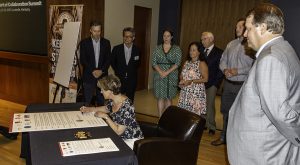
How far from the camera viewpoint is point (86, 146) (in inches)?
64.4

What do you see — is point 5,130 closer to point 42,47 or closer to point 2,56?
point 42,47

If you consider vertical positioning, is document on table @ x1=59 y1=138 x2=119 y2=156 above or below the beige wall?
below

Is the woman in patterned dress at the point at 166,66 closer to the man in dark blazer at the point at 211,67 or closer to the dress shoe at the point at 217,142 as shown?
the man in dark blazer at the point at 211,67

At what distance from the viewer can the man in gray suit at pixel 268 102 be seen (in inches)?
50.7

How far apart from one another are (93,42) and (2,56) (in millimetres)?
2615

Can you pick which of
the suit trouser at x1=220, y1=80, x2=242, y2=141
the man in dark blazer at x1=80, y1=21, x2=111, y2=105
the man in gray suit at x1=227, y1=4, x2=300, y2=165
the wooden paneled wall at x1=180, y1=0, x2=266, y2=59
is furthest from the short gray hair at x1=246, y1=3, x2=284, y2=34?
the wooden paneled wall at x1=180, y1=0, x2=266, y2=59

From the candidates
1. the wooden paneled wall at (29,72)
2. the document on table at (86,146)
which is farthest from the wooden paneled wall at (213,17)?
the document on table at (86,146)

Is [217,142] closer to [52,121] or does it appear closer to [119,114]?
[119,114]

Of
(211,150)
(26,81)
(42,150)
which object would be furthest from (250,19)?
(26,81)

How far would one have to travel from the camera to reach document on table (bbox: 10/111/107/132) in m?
1.90

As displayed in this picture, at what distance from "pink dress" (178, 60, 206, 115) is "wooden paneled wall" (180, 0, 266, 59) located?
3020 millimetres

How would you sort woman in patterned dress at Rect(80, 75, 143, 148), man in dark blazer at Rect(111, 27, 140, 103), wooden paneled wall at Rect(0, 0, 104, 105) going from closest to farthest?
woman in patterned dress at Rect(80, 75, 143, 148)
man in dark blazer at Rect(111, 27, 140, 103)
wooden paneled wall at Rect(0, 0, 104, 105)

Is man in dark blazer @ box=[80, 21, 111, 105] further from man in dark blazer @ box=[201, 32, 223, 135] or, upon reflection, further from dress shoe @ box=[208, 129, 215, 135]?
dress shoe @ box=[208, 129, 215, 135]

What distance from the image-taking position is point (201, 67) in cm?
363
